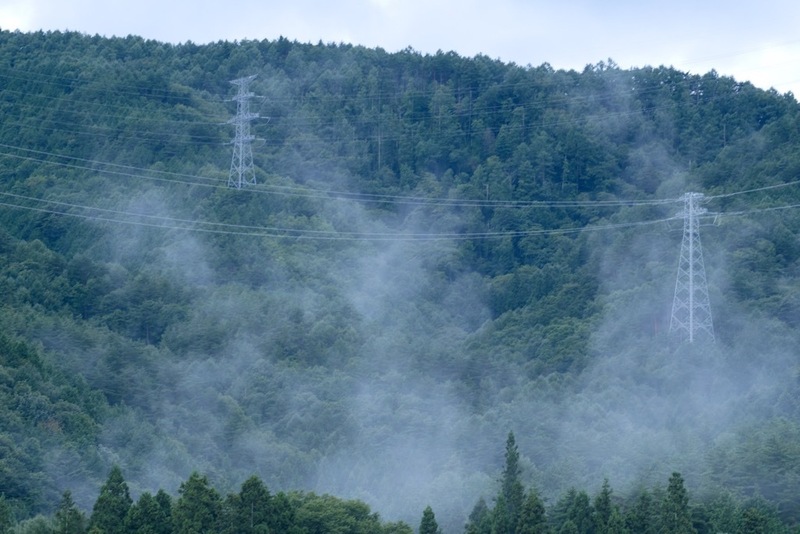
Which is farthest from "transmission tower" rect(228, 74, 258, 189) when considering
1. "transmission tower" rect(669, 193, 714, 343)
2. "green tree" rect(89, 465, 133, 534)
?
"green tree" rect(89, 465, 133, 534)

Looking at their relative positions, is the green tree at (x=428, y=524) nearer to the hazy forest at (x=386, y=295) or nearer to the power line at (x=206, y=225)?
the hazy forest at (x=386, y=295)

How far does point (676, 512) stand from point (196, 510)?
1068cm

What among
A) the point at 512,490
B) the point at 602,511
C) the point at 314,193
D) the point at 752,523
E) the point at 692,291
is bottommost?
the point at 752,523

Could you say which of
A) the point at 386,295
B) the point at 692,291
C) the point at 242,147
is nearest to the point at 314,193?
the point at 242,147

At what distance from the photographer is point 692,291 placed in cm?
5259

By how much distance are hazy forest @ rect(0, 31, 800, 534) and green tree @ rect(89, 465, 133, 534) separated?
0.06 m

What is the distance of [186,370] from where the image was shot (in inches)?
2237

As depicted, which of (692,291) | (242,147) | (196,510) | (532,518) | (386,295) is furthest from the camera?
(242,147)

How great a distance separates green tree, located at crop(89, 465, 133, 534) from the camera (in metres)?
38.4

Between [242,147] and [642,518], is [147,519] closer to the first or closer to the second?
[642,518]

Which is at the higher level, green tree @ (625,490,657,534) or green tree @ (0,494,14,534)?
green tree @ (625,490,657,534)

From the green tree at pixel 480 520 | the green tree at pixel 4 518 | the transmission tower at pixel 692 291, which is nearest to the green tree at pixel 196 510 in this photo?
the green tree at pixel 4 518

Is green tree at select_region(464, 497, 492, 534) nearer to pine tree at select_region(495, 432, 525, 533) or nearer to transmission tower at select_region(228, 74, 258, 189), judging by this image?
pine tree at select_region(495, 432, 525, 533)

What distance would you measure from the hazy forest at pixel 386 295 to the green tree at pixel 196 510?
0.09 meters
